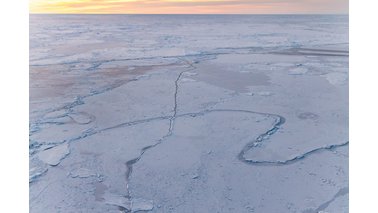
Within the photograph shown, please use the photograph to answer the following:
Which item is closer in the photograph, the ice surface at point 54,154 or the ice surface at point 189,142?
the ice surface at point 189,142

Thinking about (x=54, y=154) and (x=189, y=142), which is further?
(x=189, y=142)

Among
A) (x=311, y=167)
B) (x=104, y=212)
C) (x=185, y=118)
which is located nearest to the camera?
(x=104, y=212)

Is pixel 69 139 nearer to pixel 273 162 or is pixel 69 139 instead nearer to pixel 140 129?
pixel 140 129

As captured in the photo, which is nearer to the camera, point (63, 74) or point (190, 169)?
point (190, 169)

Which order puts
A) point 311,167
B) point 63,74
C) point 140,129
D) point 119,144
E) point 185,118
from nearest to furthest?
1. point 311,167
2. point 119,144
3. point 140,129
4. point 185,118
5. point 63,74

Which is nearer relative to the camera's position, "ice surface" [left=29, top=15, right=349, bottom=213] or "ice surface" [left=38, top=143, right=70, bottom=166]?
"ice surface" [left=29, top=15, right=349, bottom=213]

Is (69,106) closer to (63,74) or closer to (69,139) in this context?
(69,139)
